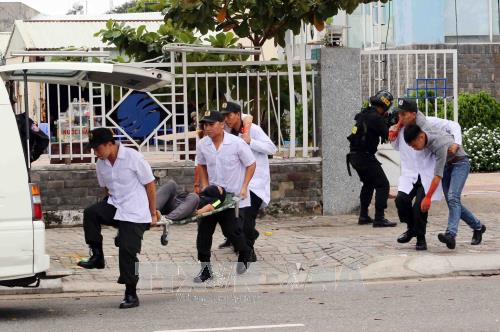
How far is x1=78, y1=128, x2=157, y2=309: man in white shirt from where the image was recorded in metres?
9.09

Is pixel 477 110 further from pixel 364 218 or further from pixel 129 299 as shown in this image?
pixel 129 299

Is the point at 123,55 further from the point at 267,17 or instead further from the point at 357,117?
the point at 357,117

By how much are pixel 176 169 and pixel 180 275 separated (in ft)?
11.5

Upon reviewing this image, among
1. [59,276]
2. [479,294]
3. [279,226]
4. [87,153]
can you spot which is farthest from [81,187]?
[479,294]

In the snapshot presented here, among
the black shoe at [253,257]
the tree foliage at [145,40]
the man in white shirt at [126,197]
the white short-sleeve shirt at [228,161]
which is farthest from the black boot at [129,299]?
the tree foliage at [145,40]

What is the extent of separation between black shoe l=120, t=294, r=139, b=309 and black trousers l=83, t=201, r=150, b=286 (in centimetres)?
12

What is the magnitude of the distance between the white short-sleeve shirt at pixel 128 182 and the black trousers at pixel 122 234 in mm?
80

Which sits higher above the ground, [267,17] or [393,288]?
[267,17]

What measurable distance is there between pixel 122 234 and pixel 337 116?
19.3 feet

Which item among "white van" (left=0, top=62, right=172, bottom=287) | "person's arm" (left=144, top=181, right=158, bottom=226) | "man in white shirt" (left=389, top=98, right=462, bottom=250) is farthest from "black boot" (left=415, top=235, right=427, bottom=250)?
"white van" (left=0, top=62, right=172, bottom=287)

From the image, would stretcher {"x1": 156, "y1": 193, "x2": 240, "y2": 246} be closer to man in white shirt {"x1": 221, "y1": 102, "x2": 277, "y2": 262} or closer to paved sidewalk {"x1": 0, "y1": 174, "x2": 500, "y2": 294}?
man in white shirt {"x1": 221, "y1": 102, "x2": 277, "y2": 262}

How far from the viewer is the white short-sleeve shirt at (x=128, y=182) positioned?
912cm

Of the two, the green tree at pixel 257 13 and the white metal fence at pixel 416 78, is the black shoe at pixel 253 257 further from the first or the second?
the white metal fence at pixel 416 78

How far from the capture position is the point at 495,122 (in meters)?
21.8
